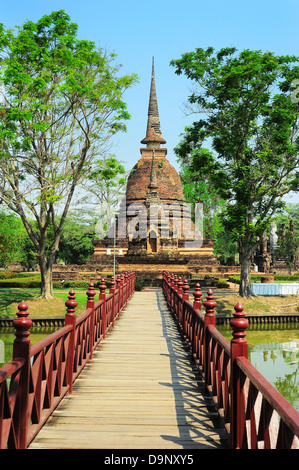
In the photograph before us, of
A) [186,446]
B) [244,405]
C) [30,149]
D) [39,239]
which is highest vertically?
[30,149]

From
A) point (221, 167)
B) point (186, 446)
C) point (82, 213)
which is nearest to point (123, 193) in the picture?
point (82, 213)

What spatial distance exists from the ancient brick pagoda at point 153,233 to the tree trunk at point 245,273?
28.7 ft

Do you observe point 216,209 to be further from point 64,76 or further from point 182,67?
point 64,76

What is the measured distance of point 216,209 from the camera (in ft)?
167

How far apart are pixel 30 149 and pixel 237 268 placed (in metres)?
26.2

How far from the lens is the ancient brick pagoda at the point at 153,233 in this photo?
3269 cm

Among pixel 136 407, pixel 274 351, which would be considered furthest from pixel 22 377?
pixel 274 351

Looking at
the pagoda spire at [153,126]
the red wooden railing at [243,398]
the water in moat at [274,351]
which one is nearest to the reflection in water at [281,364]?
the water in moat at [274,351]

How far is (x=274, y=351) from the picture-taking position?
16609mm

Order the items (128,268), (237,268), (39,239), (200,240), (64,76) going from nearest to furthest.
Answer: (64,76) < (39,239) < (128,268) < (237,268) < (200,240)

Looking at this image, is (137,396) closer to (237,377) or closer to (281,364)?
(237,377)

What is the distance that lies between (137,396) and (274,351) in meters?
11.8

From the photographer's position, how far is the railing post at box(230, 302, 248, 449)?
395 centimetres

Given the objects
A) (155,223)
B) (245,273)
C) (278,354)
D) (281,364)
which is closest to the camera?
(281,364)
